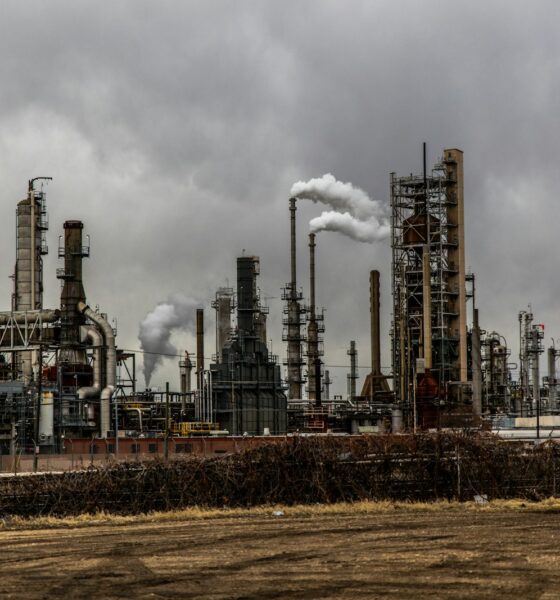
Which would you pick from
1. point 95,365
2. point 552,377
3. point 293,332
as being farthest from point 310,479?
point 552,377

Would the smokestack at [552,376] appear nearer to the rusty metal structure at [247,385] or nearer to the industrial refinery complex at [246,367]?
the industrial refinery complex at [246,367]

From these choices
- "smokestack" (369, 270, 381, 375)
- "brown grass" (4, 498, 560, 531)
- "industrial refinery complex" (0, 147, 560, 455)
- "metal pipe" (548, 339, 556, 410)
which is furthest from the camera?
"metal pipe" (548, 339, 556, 410)

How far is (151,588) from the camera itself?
16312 mm

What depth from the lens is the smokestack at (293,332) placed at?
299ft

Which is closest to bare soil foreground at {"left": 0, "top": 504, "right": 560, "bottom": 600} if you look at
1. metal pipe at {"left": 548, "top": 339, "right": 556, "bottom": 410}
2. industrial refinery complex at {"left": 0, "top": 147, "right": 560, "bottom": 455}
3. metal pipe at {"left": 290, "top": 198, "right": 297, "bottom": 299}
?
industrial refinery complex at {"left": 0, "top": 147, "right": 560, "bottom": 455}

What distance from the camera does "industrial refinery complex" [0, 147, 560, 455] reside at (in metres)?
63.1

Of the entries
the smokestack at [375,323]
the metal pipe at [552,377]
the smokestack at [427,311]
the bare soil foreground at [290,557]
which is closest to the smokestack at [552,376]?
the metal pipe at [552,377]

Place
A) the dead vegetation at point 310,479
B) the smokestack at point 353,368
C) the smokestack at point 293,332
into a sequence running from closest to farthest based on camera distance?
the dead vegetation at point 310,479
the smokestack at point 293,332
the smokestack at point 353,368

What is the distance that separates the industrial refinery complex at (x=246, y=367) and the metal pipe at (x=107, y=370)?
0.07 meters

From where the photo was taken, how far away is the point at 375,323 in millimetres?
82875

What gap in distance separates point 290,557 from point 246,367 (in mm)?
50325

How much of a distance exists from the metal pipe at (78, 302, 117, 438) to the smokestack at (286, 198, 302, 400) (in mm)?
28021

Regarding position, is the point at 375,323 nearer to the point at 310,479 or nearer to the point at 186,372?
the point at 186,372

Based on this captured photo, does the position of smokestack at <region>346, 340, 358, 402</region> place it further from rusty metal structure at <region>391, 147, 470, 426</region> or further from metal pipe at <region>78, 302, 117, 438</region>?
metal pipe at <region>78, 302, 117, 438</region>
